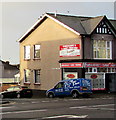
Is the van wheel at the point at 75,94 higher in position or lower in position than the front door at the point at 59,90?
lower

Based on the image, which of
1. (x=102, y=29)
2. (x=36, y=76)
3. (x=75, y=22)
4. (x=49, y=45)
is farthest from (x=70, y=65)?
(x=36, y=76)

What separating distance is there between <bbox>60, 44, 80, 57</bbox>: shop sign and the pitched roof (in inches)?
69.0

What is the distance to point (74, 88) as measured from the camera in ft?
107

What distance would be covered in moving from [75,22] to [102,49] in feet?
15.5

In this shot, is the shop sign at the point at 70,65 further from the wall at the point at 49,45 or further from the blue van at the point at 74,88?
the blue van at the point at 74,88

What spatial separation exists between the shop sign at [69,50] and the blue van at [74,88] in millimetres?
6622

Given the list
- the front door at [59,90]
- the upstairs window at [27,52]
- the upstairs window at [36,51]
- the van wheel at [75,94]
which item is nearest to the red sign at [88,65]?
the upstairs window at [36,51]

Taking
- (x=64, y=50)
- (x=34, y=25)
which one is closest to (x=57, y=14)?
(x=34, y=25)

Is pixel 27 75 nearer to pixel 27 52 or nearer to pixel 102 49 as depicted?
pixel 27 52

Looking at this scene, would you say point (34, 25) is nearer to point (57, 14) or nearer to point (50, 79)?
point (57, 14)

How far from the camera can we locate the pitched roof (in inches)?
1561

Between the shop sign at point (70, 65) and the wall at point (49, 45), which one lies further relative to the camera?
the wall at point (49, 45)

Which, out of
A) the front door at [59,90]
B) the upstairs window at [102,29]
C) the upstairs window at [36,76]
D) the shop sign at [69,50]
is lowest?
the front door at [59,90]

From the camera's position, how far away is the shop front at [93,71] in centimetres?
3872
